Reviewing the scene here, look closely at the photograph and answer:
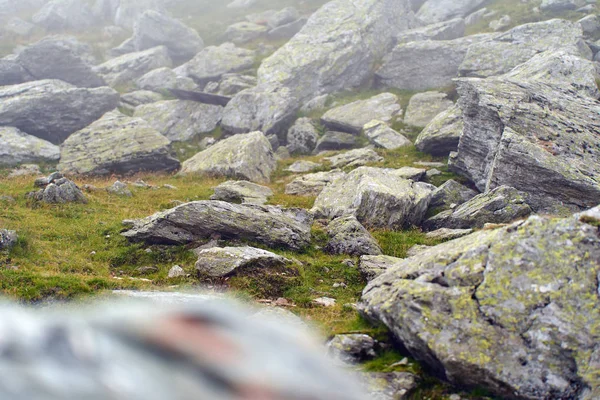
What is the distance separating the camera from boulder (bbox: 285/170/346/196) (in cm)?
2859

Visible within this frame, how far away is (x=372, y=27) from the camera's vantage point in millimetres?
51969

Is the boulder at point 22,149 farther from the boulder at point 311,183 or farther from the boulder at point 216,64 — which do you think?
the boulder at point 216,64

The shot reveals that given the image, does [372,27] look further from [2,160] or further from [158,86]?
[2,160]

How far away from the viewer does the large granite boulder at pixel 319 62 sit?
4194 cm

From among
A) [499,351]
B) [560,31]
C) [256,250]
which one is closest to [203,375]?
[499,351]

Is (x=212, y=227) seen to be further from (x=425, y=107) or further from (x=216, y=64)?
(x=216, y=64)

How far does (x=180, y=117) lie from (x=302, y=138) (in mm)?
12803

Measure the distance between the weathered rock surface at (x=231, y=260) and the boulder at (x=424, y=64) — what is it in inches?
1391

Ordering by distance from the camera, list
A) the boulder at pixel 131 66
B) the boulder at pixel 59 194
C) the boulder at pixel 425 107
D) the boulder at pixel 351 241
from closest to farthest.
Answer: the boulder at pixel 351 241 → the boulder at pixel 59 194 → the boulder at pixel 425 107 → the boulder at pixel 131 66

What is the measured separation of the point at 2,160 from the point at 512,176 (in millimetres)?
34082

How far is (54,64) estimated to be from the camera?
1908 inches

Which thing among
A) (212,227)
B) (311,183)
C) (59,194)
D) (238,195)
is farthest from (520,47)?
(59,194)

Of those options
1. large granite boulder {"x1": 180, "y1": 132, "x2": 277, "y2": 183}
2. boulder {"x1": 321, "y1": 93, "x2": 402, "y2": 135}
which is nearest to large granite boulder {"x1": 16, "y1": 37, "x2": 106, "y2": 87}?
large granite boulder {"x1": 180, "y1": 132, "x2": 277, "y2": 183}

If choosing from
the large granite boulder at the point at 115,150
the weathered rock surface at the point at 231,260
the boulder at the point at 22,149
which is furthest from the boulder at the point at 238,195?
the boulder at the point at 22,149
